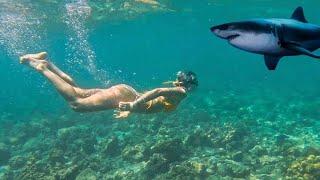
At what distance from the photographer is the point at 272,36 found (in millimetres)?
2236

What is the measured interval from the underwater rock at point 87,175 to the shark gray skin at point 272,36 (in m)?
12.3

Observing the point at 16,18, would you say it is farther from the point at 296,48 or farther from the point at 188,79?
the point at 296,48

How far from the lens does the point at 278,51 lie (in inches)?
92.9

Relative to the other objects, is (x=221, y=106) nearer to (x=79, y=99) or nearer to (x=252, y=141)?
(x=252, y=141)

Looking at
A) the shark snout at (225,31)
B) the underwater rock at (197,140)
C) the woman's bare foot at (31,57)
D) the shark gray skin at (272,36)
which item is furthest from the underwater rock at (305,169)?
the shark snout at (225,31)

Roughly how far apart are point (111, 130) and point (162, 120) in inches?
122

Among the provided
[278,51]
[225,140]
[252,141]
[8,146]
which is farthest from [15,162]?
[278,51]

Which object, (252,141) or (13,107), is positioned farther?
(13,107)

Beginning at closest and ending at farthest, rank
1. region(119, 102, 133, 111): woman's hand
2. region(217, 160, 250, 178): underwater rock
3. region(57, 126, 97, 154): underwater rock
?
region(119, 102, 133, 111): woman's hand < region(217, 160, 250, 178): underwater rock < region(57, 126, 97, 154): underwater rock

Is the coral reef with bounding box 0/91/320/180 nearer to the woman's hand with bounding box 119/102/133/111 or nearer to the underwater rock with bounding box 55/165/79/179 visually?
the underwater rock with bounding box 55/165/79/179

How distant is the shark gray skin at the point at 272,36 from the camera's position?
7.10 ft

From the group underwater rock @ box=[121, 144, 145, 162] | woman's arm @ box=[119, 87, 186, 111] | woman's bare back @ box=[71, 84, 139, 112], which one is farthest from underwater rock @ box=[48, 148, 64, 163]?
woman's arm @ box=[119, 87, 186, 111]

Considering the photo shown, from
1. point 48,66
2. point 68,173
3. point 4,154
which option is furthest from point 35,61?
point 4,154

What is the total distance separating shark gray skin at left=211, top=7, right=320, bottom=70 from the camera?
7.10 ft
